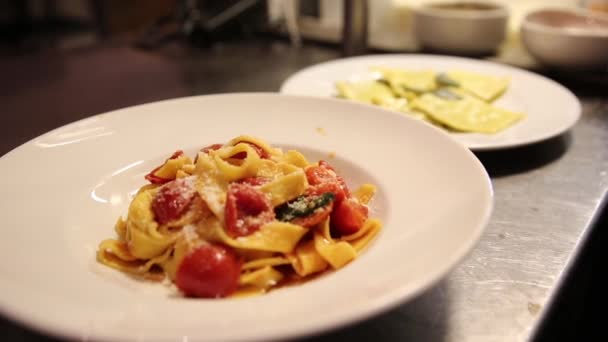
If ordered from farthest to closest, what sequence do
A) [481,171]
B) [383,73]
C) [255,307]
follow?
[383,73] → [481,171] → [255,307]

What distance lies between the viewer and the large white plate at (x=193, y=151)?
604 millimetres

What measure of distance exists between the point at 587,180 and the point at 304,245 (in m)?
0.79

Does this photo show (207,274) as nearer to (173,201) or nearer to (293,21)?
(173,201)

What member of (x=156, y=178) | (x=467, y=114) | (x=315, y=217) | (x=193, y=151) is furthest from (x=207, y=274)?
(x=467, y=114)

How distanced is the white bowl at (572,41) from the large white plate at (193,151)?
1002 mm

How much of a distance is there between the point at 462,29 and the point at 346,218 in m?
1.43

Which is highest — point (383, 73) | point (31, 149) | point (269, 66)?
point (31, 149)

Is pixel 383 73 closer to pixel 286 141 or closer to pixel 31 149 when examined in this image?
pixel 286 141

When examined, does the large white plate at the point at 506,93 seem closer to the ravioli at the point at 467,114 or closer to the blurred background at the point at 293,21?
the ravioli at the point at 467,114

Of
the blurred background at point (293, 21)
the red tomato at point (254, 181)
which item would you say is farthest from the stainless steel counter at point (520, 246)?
the blurred background at point (293, 21)

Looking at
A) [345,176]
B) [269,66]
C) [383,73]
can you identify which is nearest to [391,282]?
[345,176]

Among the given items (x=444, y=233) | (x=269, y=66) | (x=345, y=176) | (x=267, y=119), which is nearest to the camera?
(x=444, y=233)

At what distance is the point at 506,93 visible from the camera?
1648mm

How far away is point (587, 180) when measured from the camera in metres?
1.30
